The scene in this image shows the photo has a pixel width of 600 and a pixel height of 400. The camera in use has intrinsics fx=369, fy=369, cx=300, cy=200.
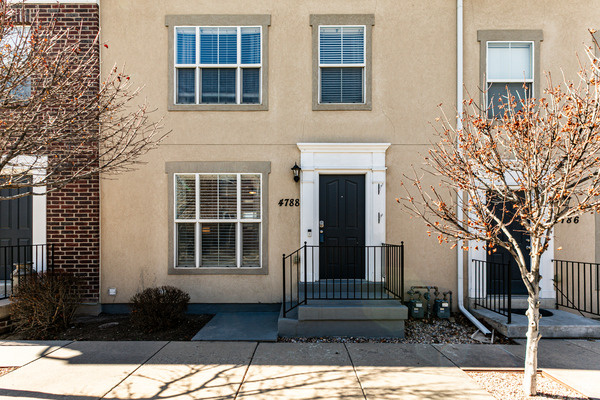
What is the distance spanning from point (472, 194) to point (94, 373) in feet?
15.6

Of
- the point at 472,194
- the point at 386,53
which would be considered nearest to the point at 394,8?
the point at 386,53

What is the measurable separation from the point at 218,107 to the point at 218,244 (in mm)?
2537

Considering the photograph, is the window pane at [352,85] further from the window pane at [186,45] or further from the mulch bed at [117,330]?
the mulch bed at [117,330]

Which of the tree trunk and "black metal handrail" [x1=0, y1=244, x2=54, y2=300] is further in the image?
"black metal handrail" [x1=0, y1=244, x2=54, y2=300]

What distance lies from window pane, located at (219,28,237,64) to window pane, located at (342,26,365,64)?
2.03 meters

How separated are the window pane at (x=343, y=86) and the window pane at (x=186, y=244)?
3.48 m

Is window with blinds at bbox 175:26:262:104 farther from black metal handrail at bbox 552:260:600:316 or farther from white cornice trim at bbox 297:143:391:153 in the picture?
black metal handrail at bbox 552:260:600:316

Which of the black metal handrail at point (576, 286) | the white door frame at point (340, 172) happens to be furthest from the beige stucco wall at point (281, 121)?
the black metal handrail at point (576, 286)

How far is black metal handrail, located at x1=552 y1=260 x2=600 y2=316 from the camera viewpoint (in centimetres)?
645

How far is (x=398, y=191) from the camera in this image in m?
6.73

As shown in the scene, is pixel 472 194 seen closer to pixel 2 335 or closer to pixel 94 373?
pixel 94 373

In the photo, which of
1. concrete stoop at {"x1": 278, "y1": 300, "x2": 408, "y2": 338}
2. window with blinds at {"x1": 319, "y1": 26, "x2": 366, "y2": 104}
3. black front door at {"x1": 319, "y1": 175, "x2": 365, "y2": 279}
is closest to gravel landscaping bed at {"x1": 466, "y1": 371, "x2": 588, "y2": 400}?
concrete stoop at {"x1": 278, "y1": 300, "x2": 408, "y2": 338}

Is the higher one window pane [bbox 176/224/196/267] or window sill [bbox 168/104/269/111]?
window sill [bbox 168/104/269/111]

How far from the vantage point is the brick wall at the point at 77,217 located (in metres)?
6.70
